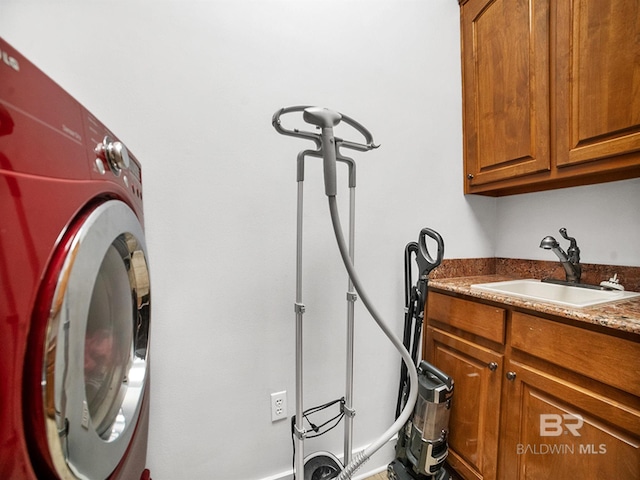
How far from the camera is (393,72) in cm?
138

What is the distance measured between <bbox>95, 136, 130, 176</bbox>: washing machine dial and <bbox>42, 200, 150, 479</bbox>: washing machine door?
8 cm

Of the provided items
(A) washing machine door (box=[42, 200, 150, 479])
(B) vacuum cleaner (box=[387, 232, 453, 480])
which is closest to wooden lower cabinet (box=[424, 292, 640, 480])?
(B) vacuum cleaner (box=[387, 232, 453, 480])

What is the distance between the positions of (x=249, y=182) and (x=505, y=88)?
129cm

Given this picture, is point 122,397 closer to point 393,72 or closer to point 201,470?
point 201,470

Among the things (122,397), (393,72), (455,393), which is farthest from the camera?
(393,72)

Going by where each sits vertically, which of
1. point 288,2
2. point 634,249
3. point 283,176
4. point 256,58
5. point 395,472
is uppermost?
point 288,2

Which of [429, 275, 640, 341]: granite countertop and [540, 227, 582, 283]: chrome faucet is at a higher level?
[540, 227, 582, 283]: chrome faucet

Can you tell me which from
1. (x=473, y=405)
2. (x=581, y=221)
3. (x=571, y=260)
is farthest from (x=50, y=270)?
(x=581, y=221)

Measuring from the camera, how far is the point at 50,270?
1.22 feet

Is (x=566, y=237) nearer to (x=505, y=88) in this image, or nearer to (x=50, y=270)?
(x=505, y=88)

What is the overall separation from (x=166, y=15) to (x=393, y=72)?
3.21 ft

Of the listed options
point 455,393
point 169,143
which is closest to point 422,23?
point 169,143

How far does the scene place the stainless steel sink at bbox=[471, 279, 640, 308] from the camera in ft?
3.66

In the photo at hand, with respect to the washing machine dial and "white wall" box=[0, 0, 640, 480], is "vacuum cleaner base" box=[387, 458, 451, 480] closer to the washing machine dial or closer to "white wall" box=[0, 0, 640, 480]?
"white wall" box=[0, 0, 640, 480]
